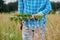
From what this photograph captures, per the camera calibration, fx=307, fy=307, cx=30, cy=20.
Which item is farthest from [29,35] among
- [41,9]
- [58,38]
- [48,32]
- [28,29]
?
[48,32]

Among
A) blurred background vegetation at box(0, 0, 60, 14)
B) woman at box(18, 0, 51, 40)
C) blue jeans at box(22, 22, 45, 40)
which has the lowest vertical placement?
blurred background vegetation at box(0, 0, 60, 14)

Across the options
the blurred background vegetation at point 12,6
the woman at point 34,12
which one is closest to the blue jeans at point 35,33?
the woman at point 34,12

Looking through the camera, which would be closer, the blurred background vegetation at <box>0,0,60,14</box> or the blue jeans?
the blue jeans

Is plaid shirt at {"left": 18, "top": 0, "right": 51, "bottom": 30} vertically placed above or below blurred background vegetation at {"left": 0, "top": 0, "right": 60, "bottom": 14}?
above

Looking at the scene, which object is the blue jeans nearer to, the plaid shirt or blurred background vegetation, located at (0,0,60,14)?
the plaid shirt

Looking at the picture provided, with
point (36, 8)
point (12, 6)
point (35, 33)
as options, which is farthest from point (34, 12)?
point (12, 6)

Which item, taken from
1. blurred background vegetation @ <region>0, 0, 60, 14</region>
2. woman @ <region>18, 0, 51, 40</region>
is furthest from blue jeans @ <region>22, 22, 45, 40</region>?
blurred background vegetation @ <region>0, 0, 60, 14</region>

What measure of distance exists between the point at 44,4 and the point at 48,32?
5.86ft

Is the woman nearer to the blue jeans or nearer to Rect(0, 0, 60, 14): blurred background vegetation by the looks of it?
the blue jeans

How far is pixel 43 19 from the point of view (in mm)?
3859

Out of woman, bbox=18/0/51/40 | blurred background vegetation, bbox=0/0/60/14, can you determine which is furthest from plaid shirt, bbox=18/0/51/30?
blurred background vegetation, bbox=0/0/60/14

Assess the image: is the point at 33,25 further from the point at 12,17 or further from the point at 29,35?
the point at 12,17

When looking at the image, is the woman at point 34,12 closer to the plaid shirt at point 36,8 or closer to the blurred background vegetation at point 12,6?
the plaid shirt at point 36,8

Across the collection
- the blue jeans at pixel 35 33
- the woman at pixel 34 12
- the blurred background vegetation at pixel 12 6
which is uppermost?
the woman at pixel 34 12
